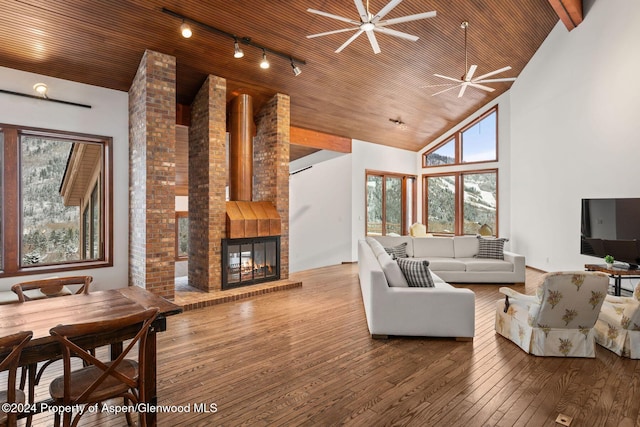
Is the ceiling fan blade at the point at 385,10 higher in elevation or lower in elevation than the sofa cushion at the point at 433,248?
higher

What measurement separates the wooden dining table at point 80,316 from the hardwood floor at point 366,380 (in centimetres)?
54

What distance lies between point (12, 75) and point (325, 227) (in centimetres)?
648

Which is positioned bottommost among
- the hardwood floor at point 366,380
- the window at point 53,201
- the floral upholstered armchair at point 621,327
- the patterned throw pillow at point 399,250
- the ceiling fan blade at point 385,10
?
the hardwood floor at point 366,380

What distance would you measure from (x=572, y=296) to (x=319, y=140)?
6.15 metres

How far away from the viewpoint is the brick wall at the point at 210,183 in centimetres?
560

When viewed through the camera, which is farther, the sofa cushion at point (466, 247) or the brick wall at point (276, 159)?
the sofa cushion at point (466, 247)

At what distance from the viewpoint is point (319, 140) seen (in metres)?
8.33

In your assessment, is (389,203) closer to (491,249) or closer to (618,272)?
(491,249)

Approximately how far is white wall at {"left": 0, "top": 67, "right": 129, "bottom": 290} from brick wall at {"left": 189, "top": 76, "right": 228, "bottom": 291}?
105cm

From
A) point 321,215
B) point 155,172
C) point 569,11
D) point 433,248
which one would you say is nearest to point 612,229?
point 433,248

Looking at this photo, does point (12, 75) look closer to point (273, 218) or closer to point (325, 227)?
point (273, 218)

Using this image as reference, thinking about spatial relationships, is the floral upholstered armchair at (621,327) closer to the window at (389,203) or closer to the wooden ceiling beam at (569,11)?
the wooden ceiling beam at (569,11)

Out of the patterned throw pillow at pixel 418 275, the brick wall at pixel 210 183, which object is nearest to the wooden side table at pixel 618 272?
the patterned throw pillow at pixel 418 275

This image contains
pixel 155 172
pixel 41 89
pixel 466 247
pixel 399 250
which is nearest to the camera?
pixel 41 89
